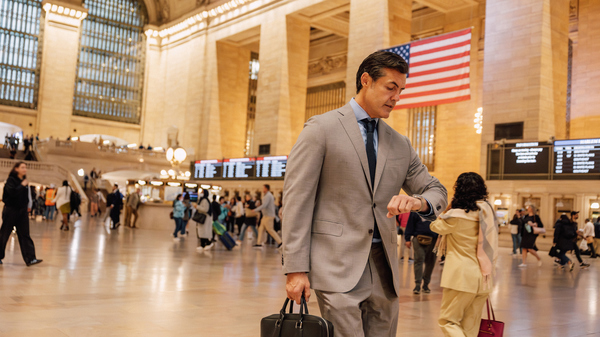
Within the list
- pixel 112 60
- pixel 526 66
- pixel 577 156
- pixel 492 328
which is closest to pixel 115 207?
pixel 577 156

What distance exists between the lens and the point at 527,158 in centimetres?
1669

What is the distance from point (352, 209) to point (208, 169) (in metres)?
27.8

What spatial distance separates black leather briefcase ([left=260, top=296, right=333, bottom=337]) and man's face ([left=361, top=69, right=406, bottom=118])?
831mm

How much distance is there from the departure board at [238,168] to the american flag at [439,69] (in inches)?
394

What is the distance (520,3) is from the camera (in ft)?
60.2

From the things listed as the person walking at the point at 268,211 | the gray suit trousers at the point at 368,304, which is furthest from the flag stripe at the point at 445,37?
the gray suit trousers at the point at 368,304

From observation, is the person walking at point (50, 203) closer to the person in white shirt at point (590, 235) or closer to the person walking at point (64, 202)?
the person walking at point (64, 202)

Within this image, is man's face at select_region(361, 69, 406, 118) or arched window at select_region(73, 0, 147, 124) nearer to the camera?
man's face at select_region(361, 69, 406, 118)

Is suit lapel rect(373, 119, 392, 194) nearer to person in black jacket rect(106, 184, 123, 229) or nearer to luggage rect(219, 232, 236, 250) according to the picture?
luggage rect(219, 232, 236, 250)

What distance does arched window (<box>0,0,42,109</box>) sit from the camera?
39.2 m

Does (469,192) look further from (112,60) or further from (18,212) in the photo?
(112,60)

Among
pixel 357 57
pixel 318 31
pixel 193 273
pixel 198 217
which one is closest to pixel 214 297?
pixel 193 273

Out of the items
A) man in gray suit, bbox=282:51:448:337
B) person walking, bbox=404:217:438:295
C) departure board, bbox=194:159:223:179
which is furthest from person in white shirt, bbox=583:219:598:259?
departure board, bbox=194:159:223:179

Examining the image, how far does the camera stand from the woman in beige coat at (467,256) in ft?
12.4
